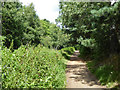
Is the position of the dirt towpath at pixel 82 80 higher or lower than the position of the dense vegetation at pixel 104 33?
lower

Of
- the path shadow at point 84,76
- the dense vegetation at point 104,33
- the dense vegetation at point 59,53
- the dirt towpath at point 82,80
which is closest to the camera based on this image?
the dense vegetation at point 59,53

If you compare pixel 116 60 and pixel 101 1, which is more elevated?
pixel 101 1

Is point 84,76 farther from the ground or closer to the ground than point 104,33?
closer to the ground

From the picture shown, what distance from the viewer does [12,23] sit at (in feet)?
59.5

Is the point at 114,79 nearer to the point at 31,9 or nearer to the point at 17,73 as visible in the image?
the point at 17,73

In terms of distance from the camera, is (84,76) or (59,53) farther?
(59,53)

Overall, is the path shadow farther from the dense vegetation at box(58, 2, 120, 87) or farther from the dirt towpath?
the dense vegetation at box(58, 2, 120, 87)

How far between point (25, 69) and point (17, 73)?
0.28 m

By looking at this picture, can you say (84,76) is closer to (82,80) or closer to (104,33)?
(82,80)

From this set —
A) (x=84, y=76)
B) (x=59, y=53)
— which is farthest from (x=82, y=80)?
(x=59, y=53)

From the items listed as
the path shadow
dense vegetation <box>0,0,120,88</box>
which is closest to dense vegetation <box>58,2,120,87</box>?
dense vegetation <box>0,0,120,88</box>

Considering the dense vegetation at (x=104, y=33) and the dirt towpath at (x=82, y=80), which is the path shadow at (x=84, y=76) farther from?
the dense vegetation at (x=104, y=33)

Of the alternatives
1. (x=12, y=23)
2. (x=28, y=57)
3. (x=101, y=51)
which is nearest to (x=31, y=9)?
(x=12, y=23)

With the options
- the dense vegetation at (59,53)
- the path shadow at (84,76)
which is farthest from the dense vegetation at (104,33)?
the path shadow at (84,76)
